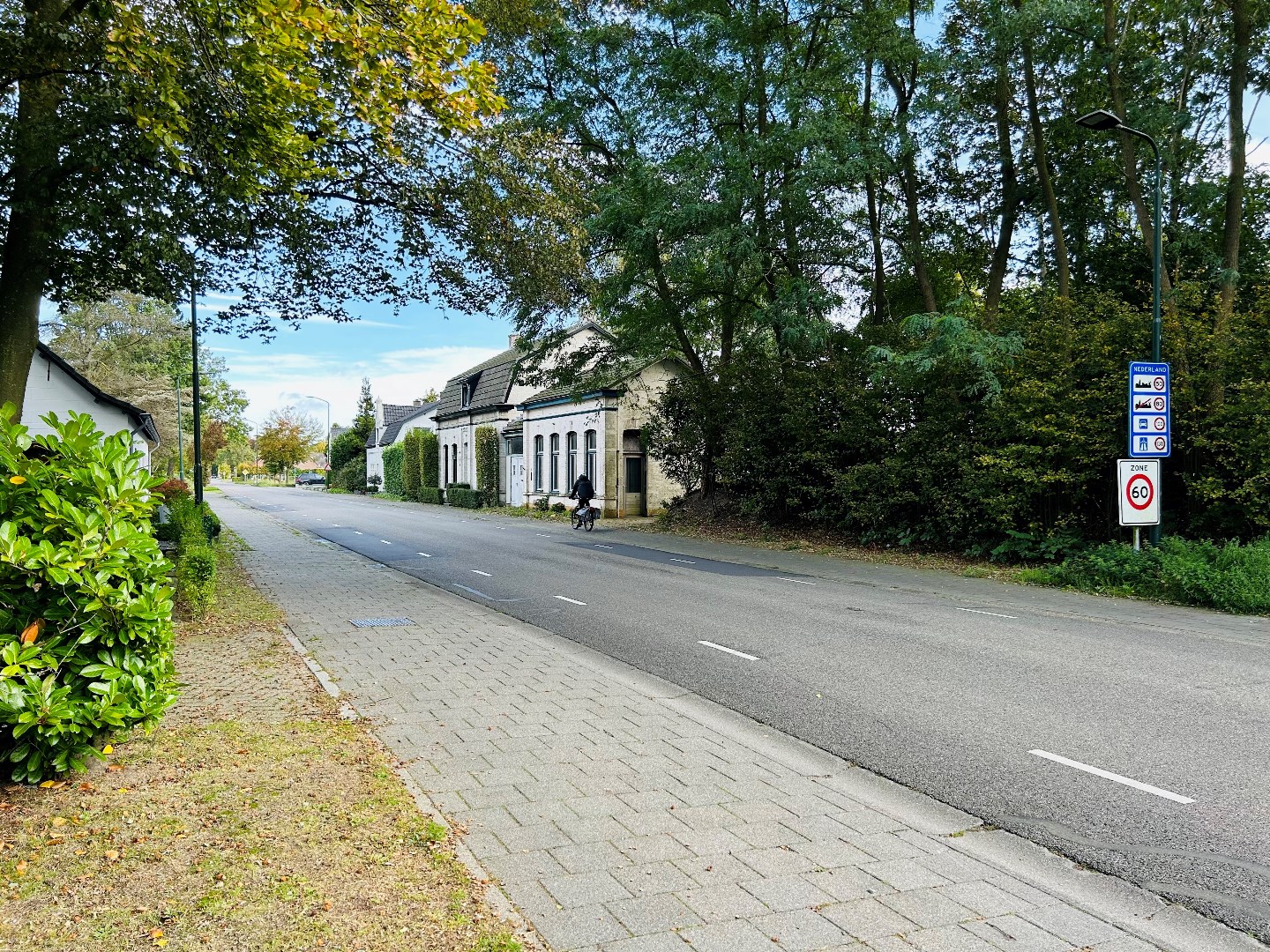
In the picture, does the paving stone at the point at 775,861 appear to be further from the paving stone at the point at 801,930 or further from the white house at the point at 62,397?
the white house at the point at 62,397

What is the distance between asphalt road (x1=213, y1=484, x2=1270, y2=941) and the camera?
4211mm

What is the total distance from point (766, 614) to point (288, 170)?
752 cm

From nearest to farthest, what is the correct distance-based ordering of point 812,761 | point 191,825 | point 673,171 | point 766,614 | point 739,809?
point 191,825
point 739,809
point 812,761
point 766,614
point 673,171

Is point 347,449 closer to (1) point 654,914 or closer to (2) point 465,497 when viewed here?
(2) point 465,497

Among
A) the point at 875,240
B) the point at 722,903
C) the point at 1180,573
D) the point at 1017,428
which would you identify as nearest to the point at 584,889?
the point at 722,903

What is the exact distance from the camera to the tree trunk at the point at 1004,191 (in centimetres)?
1947

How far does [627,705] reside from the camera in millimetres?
6293

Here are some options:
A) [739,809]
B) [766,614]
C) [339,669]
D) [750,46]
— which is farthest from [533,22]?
[739,809]

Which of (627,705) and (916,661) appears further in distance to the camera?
(916,661)

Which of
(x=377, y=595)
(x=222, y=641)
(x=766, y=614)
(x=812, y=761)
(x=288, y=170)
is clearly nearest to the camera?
(x=812, y=761)

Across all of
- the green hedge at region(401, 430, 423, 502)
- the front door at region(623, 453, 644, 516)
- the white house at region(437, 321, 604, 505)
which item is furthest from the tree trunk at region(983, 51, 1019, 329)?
the green hedge at region(401, 430, 423, 502)

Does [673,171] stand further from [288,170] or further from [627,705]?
[627,705]

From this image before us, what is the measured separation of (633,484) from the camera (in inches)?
1363

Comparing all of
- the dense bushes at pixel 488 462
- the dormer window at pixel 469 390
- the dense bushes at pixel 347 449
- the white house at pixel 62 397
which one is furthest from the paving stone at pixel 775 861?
the dense bushes at pixel 347 449
